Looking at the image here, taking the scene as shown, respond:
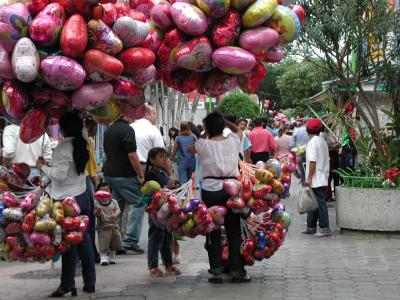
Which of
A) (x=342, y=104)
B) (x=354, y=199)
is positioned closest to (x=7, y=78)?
(x=354, y=199)

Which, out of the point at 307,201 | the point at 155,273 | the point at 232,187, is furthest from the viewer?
the point at 307,201

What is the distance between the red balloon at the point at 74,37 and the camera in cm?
612

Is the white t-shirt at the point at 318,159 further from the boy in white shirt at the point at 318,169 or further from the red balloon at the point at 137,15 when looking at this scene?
the red balloon at the point at 137,15

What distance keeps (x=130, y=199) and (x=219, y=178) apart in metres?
2.59

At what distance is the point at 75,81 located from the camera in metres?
6.21

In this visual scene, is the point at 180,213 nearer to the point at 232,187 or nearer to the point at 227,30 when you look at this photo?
the point at 232,187

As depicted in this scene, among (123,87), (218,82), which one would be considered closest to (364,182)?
(218,82)

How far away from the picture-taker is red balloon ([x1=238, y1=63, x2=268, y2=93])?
23.7ft

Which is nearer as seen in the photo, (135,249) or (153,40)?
(153,40)

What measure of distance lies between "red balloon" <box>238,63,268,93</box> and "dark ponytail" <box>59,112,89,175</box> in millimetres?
1518

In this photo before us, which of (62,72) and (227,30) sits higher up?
(227,30)

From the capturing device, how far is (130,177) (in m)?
10.3

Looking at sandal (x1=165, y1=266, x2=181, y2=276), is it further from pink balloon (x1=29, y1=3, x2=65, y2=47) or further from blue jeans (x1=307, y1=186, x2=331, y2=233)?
blue jeans (x1=307, y1=186, x2=331, y2=233)

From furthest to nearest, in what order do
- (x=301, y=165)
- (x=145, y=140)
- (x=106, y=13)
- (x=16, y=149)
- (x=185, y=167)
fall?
(x=185, y=167), (x=301, y=165), (x=145, y=140), (x=16, y=149), (x=106, y=13)
